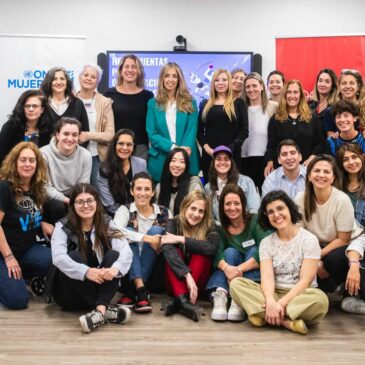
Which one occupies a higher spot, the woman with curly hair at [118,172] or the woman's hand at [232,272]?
the woman with curly hair at [118,172]

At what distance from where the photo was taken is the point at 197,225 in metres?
3.48

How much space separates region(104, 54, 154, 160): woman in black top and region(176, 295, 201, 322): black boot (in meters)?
1.48

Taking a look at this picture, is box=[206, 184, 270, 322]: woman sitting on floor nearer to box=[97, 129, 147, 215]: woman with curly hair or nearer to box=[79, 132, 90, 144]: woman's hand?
box=[97, 129, 147, 215]: woman with curly hair

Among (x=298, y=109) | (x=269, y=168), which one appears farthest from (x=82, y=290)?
(x=298, y=109)

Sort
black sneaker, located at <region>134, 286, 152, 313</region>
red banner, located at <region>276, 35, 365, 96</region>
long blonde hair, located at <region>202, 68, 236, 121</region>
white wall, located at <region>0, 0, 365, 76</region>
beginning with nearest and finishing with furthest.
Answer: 1. black sneaker, located at <region>134, 286, 152, 313</region>
2. long blonde hair, located at <region>202, 68, 236, 121</region>
3. red banner, located at <region>276, 35, 365, 96</region>
4. white wall, located at <region>0, 0, 365, 76</region>

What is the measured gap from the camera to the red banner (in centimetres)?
605

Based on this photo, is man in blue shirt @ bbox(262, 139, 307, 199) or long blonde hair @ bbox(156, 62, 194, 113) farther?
long blonde hair @ bbox(156, 62, 194, 113)

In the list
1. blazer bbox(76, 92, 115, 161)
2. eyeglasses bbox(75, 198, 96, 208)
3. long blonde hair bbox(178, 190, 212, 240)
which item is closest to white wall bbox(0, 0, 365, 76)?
blazer bbox(76, 92, 115, 161)

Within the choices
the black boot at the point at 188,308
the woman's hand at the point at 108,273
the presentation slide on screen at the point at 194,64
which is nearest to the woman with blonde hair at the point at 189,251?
the black boot at the point at 188,308

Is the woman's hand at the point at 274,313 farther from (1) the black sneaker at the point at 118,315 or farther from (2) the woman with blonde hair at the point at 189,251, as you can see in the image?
(1) the black sneaker at the point at 118,315

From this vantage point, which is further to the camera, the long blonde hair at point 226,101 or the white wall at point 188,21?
the white wall at point 188,21

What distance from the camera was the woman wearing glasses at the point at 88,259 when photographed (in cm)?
297

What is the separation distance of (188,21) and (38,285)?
12.9 feet

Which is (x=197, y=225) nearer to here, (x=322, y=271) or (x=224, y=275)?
(x=224, y=275)
